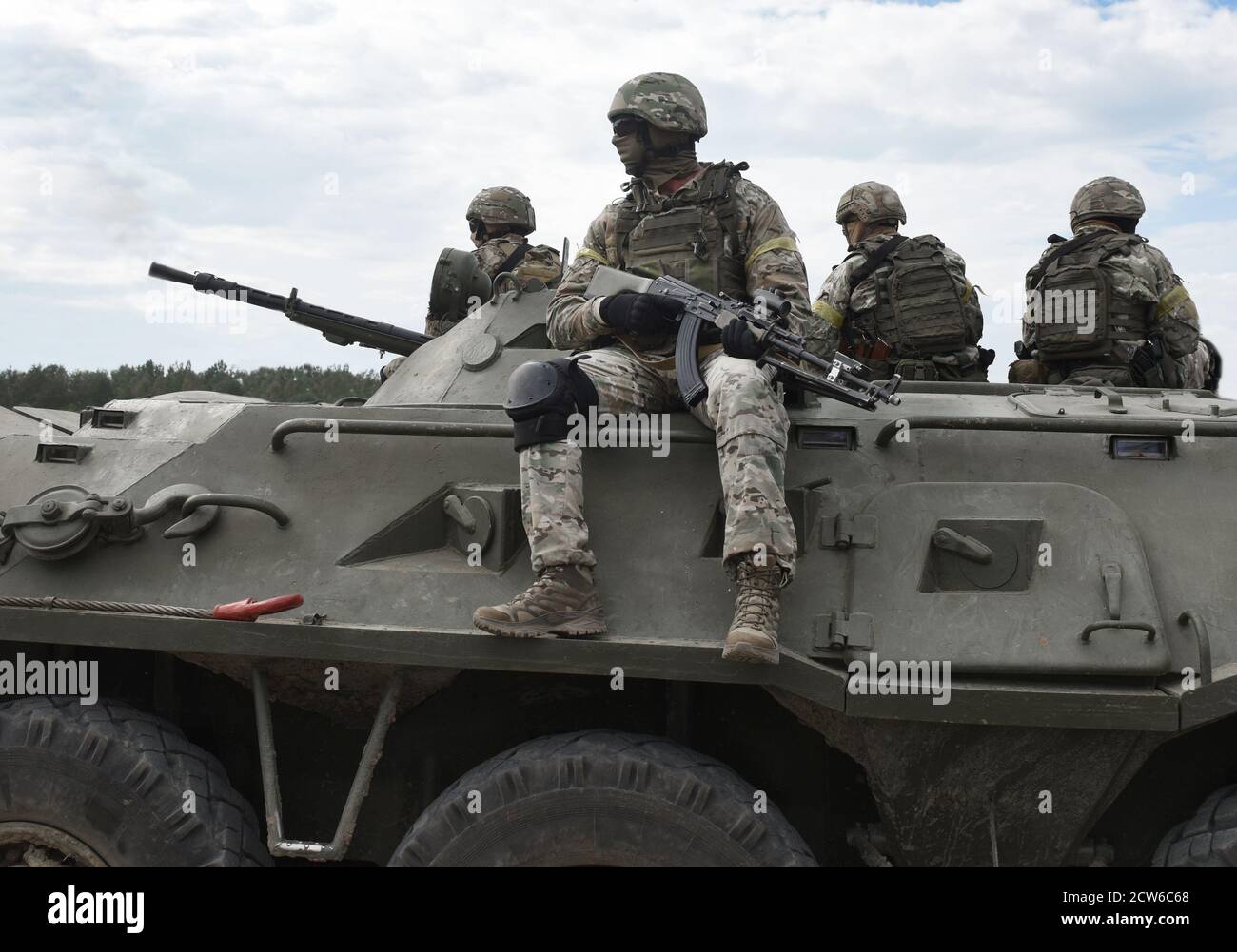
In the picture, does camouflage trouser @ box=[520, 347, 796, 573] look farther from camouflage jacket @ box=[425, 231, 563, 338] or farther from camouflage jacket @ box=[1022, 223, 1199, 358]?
camouflage jacket @ box=[425, 231, 563, 338]

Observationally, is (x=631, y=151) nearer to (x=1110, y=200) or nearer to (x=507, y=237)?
(x=1110, y=200)

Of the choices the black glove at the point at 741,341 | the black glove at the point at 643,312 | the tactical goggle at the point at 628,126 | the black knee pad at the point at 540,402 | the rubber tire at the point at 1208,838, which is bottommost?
the rubber tire at the point at 1208,838

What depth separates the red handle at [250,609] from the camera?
4.64m

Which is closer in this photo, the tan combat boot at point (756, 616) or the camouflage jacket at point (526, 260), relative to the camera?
the tan combat boot at point (756, 616)

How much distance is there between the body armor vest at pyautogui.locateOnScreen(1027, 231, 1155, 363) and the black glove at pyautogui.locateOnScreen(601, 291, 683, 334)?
2929 millimetres

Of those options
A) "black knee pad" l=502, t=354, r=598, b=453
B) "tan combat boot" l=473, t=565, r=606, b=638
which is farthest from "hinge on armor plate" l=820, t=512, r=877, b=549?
"black knee pad" l=502, t=354, r=598, b=453

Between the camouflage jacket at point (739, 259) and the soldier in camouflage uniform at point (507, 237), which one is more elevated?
the soldier in camouflage uniform at point (507, 237)

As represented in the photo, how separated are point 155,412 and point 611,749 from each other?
2.73 m

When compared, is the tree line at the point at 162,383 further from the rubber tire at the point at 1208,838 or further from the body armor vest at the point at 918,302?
the rubber tire at the point at 1208,838

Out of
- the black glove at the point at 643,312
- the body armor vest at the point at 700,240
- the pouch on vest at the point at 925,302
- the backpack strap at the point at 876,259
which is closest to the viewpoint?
the black glove at the point at 643,312

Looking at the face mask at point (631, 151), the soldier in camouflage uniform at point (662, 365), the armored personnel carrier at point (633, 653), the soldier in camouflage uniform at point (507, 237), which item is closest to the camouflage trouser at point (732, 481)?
the soldier in camouflage uniform at point (662, 365)

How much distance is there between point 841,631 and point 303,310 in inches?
193

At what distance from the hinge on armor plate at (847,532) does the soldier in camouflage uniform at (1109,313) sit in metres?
2.81

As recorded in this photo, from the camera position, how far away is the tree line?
17312 millimetres
